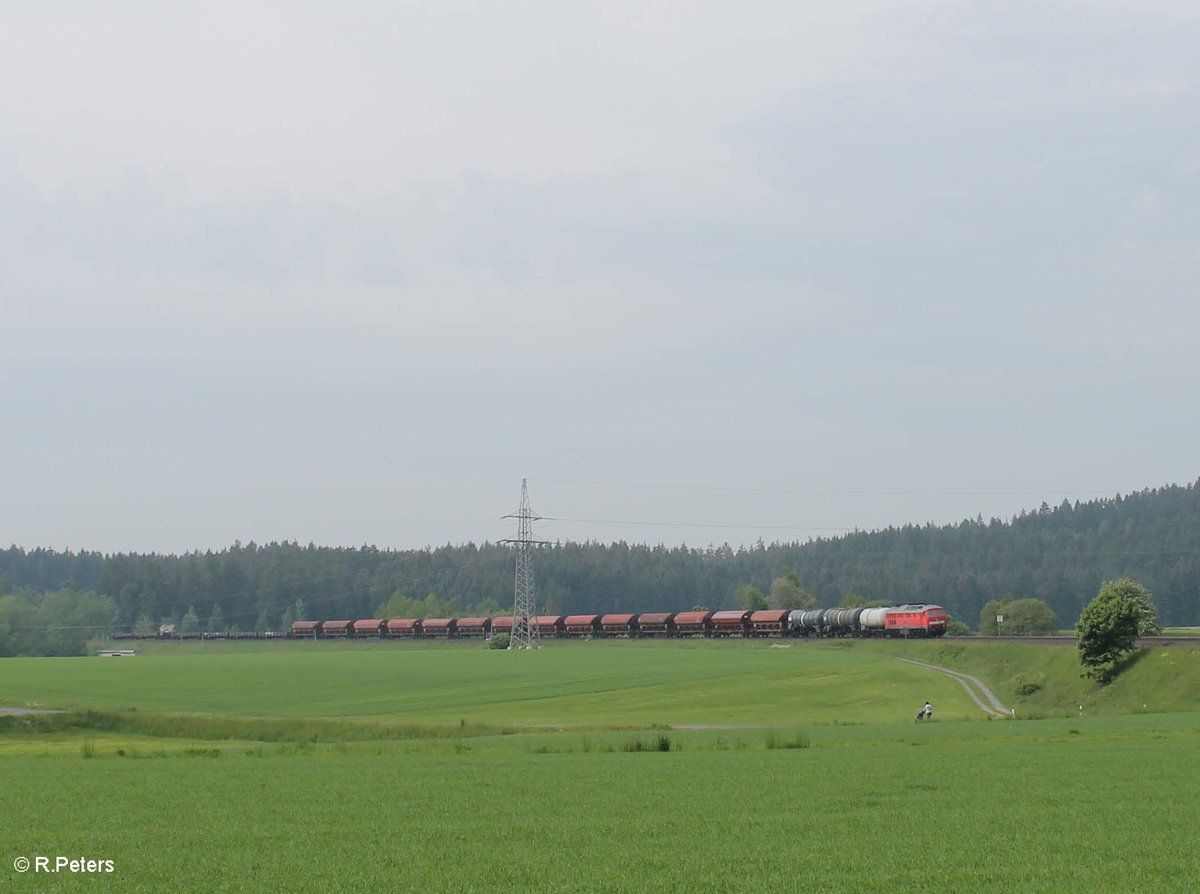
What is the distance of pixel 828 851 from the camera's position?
17344 mm

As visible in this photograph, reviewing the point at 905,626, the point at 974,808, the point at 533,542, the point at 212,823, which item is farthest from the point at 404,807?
the point at 533,542

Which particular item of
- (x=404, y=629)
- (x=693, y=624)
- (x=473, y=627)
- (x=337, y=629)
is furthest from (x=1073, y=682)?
(x=337, y=629)

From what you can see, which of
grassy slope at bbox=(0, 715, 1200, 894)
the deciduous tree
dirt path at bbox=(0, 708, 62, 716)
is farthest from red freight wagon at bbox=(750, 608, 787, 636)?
grassy slope at bbox=(0, 715, 1200, 894)

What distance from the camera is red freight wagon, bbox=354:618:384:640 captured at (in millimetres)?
168000

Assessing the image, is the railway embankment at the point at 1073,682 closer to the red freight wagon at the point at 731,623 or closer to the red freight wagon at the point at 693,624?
the red freight wagon at the point at 731,623

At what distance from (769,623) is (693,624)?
1075 cm

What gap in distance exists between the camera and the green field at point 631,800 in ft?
52.1

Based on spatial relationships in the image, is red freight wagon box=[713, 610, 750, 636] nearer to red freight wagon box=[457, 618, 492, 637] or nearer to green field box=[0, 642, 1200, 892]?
red freight wagon box=[457, 618, 492, 637]

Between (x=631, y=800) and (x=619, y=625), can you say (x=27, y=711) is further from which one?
(x=619, y=625)

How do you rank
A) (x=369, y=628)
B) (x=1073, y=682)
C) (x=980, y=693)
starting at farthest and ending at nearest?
(x=369, y=628) < (x=980, y=693) < (x=1073, y=682)

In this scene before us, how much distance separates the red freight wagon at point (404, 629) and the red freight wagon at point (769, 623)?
53.8 m

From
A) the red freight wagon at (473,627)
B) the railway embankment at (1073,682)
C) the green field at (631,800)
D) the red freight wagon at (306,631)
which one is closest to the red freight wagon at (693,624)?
the red freight wagon at (473,627)

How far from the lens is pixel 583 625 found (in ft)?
503

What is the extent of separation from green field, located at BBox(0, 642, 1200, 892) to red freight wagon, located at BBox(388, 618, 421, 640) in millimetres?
99601
